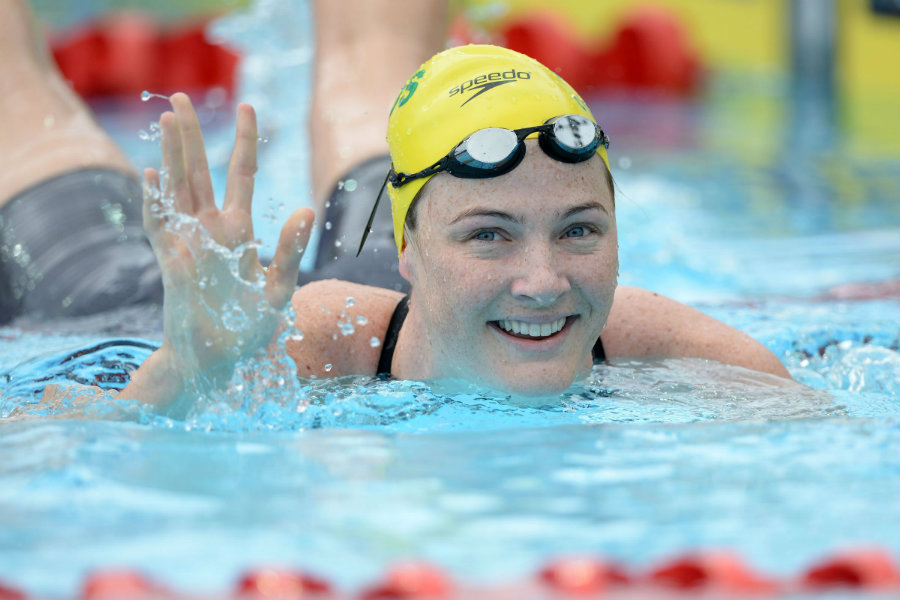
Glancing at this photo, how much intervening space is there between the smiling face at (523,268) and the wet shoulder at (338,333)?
1.33 feet

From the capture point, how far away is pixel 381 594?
4.94ft

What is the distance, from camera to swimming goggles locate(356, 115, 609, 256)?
2.48m

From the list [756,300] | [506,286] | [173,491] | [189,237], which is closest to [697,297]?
[756,300]

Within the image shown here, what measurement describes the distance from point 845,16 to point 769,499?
8808mm

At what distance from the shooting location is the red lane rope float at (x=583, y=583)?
1451 mm

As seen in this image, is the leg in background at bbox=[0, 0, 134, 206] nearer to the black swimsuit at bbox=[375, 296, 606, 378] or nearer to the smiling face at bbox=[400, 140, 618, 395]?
the black swimsuit at bbox=[375, 296, 606, 378]

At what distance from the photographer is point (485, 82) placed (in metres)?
2.67

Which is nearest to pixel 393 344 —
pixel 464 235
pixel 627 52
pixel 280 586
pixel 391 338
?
pixel 391 338

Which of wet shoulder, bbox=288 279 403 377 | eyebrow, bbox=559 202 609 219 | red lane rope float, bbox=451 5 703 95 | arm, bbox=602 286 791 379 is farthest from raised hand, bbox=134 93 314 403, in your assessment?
red lane rope float, bbox=451 5 703 95

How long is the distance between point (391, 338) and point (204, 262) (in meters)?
0.76

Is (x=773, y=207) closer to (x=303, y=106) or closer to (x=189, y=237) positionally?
(x=303, y=106)

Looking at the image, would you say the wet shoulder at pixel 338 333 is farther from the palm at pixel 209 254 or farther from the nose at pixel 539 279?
the nose at pixel 539 279

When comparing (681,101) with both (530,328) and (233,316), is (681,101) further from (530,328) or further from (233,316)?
(233,316)

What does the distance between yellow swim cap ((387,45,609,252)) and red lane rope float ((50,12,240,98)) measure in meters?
7.55
